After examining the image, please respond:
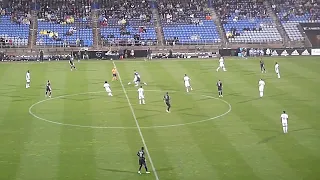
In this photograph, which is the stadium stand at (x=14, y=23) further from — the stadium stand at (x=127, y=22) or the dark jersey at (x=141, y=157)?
the dark jersey at (x=141, y=157)

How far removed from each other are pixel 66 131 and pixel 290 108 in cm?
1830

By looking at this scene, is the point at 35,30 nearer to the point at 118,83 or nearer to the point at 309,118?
the point at 118,83

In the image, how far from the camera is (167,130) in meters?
43.6

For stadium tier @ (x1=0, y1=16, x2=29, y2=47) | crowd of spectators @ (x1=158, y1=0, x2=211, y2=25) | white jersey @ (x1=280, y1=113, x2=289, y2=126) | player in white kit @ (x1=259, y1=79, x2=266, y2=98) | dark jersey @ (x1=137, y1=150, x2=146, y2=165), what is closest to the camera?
dark jersey @ (x1=137, y1=150, x2=146, y2=165)

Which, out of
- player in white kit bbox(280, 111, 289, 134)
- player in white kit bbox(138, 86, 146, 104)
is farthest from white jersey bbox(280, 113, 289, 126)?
player in white kit bbox(138, 86, 146, 104)

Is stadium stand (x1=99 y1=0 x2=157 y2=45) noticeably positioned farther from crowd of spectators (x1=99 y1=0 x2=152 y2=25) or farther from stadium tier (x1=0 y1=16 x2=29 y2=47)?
stadium tier (x1=0 y1=16 x2=29 y2=47)

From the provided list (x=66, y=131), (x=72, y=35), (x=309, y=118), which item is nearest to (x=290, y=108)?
(x=309, y=118)

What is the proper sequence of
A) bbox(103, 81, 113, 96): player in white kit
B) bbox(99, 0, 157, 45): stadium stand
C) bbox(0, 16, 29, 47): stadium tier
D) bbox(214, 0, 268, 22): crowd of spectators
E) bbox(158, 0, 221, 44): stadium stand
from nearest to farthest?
bbox(103, 81, 113, 96): player in white kit < bbox(0, 16, 29, 47): stadium tier < bbox(99, 0, 157, 45): stadium stand < bbox(158, 0, 221, 44): stadium stand < bbox(214, 0, 268, 22): crowd of spectators

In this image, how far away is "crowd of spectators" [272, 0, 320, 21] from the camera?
96.4 m

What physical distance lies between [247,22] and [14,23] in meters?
34.6

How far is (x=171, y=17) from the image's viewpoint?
94.5 meters

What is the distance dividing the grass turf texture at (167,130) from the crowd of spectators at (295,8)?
92.9 feet

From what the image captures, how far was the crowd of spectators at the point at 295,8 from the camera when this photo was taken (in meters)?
96.4

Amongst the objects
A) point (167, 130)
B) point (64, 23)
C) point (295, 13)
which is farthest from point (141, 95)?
point (295, 13)
